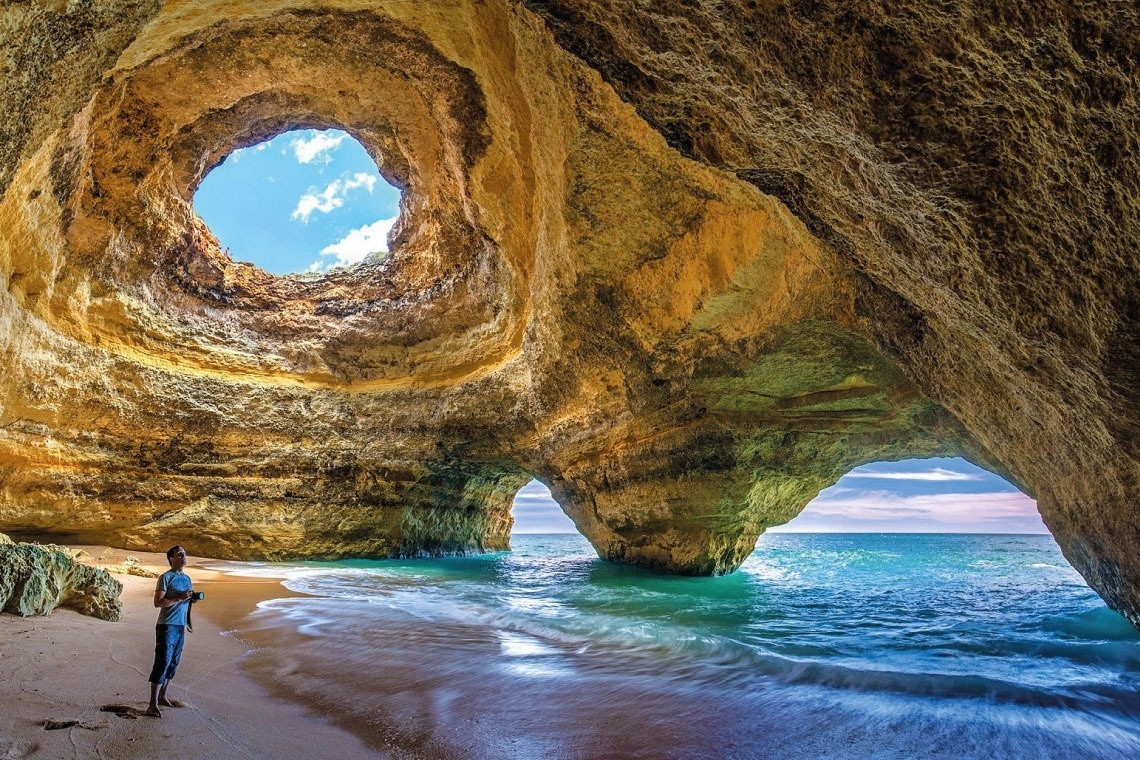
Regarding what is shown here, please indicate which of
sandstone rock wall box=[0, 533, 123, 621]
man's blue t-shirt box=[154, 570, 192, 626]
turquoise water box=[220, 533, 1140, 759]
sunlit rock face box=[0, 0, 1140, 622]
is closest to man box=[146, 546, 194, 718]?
man's blue t-shirt box=[154, 570, 192, 626]

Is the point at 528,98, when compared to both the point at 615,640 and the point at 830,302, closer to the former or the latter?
the point at 830,302

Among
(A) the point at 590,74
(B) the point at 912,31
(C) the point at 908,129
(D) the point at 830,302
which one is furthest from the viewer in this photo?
(D) the point at 830,302

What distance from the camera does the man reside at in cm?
266

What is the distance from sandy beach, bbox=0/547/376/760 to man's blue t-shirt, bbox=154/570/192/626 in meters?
0.37

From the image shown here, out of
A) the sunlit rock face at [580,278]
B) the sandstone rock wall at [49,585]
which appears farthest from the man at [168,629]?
the sunlit rock face at [580,278]

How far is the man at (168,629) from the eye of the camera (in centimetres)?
266

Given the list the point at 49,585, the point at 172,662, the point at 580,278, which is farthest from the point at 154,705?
the point at 580,278

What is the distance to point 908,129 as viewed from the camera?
2.79 meters

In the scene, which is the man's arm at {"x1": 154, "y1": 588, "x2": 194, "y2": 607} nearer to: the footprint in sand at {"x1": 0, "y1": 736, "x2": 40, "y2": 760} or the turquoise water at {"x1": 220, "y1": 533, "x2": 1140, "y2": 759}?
the footprint in sand at {"x1": 0, "y1": 736, "x2": 40, "y2": 760}

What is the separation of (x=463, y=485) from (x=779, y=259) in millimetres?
10523

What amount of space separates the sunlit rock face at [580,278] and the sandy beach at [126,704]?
3146 millimetres

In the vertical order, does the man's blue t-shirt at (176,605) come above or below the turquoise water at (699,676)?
above

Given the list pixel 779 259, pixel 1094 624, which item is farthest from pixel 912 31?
pixel 1094 624

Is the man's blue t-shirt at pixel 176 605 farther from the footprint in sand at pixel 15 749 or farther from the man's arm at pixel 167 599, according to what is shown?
the footprint in sand at pixel 15 749
